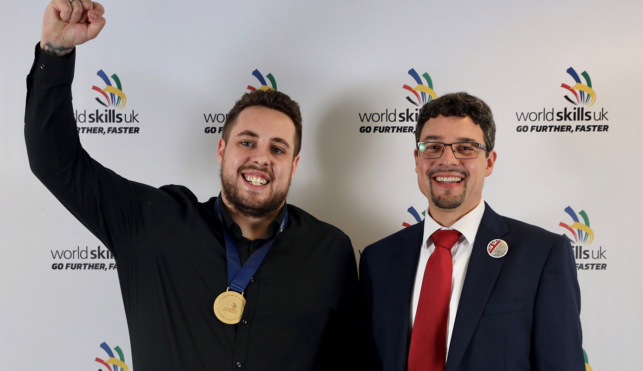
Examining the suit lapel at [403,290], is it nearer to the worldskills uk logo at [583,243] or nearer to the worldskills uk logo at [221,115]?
the worldskills uk logo at [583,243]

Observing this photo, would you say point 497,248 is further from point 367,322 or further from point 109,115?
point 109,115

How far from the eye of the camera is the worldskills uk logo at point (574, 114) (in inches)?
109

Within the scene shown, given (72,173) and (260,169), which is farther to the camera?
(260,169)

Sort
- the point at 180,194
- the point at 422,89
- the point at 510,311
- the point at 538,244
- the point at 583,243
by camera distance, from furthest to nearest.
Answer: the point at 422,89 → the point at 583,243 → the point at 180,194 → the point at 538,244 → the point at 510,311

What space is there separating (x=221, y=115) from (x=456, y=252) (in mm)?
1658

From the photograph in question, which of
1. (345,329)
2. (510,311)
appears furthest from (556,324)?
(345,329)

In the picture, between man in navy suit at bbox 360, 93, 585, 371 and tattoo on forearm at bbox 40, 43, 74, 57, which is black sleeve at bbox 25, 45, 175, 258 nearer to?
tattoo on forearm at bbox 40, 43, 74, 57

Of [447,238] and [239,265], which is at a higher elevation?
[447,238]

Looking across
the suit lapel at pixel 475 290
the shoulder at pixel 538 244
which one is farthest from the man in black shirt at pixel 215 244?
the shoulder at pixel 538 244

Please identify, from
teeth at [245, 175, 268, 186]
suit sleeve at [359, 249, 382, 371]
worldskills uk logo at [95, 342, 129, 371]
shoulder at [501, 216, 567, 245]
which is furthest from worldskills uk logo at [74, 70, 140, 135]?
shoulder at [501, 216, 567, 245]

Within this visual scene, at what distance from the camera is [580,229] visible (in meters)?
2.76

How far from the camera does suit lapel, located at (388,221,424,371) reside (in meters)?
2.05

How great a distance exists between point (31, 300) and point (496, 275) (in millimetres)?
2725

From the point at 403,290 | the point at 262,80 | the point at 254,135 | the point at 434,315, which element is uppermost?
the point at 262,80
